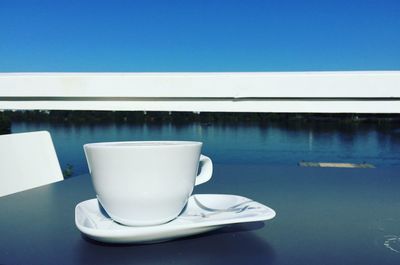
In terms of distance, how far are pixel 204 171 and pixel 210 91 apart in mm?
1079

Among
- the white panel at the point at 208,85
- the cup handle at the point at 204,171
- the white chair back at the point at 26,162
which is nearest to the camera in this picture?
the cup handle at the point at 204,171

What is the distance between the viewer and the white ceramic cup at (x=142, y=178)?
15.3 inches

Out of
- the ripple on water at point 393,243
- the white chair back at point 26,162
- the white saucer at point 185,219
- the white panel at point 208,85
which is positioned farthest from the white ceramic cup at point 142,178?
the white panel at point 208,85

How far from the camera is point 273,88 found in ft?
5.01

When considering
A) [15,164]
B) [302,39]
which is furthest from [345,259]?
[302,39]

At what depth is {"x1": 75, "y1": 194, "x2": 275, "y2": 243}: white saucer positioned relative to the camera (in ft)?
1.17

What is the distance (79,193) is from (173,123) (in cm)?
127

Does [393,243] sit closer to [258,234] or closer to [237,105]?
[258,234]

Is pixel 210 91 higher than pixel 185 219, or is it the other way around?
pixel 210 91

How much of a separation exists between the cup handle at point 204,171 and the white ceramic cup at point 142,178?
67 mm

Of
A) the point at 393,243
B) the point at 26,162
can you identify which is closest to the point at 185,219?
the point at 393,243

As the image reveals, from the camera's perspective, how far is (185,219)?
451 millimetres

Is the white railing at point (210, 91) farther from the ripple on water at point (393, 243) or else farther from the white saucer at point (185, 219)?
the ripple on water at point (393, 243)

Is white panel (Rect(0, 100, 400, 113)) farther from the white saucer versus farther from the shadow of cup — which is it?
the shadow of cup
